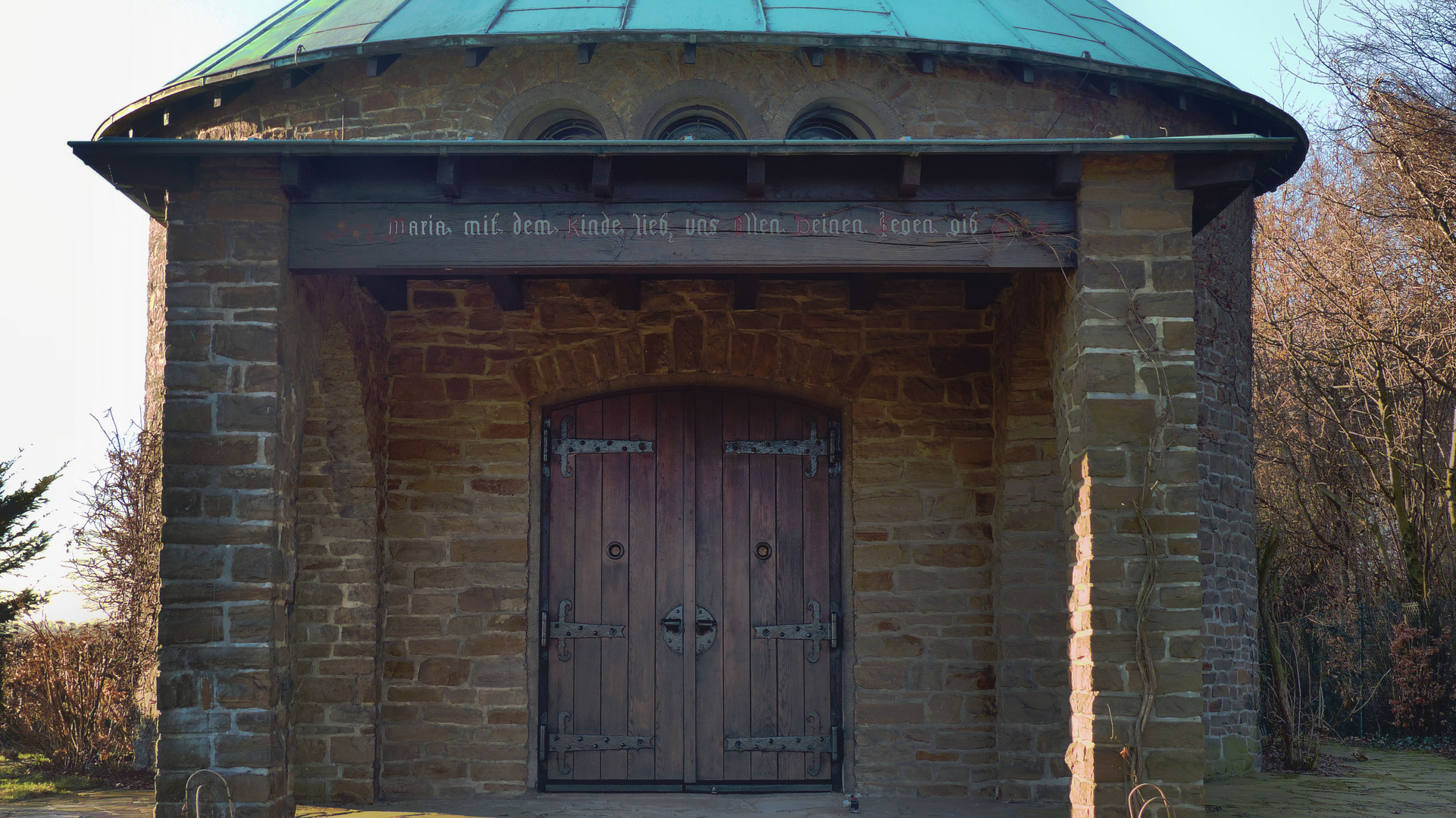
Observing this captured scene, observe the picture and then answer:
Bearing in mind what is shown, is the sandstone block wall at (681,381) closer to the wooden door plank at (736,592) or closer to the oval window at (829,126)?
the wooden door plank at (736,592)

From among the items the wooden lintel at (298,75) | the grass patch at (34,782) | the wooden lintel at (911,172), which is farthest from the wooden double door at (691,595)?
the grass patch at (34,782)

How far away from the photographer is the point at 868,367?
766 cm

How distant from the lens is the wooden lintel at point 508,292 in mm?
7129

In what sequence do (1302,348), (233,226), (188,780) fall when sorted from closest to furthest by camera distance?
(188,780) → (233,226) → (1302,348)

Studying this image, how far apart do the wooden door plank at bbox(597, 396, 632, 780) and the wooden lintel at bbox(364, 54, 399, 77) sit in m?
2.57

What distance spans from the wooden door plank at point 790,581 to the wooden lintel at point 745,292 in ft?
2.31

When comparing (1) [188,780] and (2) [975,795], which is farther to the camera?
(2) [975,795]

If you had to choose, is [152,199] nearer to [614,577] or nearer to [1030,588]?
[614,577]

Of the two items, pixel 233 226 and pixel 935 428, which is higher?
pixel 233 226

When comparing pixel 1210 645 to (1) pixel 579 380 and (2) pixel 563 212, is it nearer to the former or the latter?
(1) pixel 579 380

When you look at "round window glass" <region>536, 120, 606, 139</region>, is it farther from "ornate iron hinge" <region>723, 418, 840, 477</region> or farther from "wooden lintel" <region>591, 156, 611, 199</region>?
"wooden lintel" <region>591, 156, 611, 199</region>

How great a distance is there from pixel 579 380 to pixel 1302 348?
35.3ft

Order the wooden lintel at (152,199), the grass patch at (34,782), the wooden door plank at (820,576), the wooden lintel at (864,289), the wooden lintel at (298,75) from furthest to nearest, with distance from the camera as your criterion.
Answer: the grass patch at (34,782)
the wooden lintel at (298,75)
the wooden door plank at (820,576)
the wooden lintel at (864,289)
the wooden lintel at (152,199)

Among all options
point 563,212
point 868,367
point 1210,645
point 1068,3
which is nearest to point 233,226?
point 563,212
